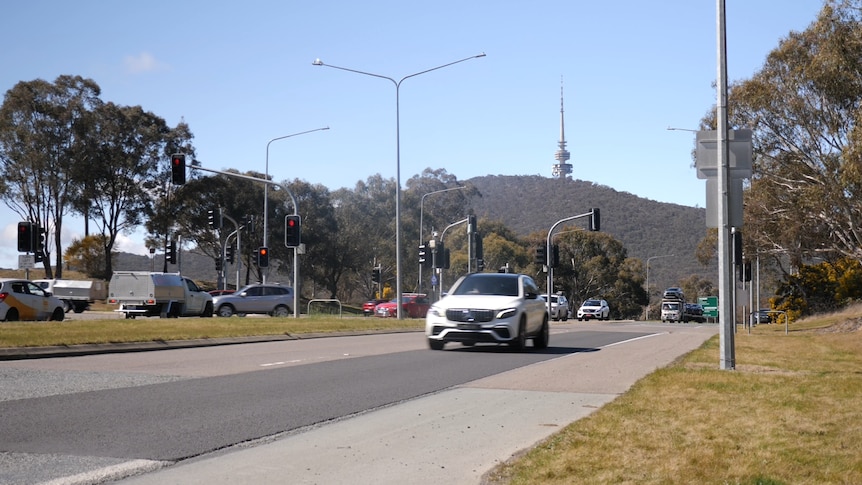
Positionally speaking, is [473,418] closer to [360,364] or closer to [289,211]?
[360,364]

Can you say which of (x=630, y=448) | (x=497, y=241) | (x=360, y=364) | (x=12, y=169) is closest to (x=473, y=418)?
(x=630, y=448)

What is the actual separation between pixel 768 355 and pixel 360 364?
8758 millimetres

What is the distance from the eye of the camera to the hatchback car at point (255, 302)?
48.3 metres

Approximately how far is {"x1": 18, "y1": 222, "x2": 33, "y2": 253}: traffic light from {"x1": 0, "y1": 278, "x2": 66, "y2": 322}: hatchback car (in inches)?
45.1

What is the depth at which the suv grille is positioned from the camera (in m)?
20.0

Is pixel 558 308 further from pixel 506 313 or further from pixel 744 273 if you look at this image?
pixel 506 313

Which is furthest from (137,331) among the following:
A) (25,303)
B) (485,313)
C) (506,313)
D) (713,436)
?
(713,436)

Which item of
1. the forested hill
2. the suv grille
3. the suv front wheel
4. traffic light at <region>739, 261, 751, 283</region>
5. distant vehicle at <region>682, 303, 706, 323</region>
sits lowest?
distant vehicle at <region>682, 303, 706, 323</region>

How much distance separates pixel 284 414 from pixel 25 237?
26.3 metres

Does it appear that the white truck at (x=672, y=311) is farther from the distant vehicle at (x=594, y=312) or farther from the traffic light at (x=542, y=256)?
the traffic light at (x=542, y=256)

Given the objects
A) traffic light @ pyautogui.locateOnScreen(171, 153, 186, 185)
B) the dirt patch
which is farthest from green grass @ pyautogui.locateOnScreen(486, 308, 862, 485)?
the dirt patch

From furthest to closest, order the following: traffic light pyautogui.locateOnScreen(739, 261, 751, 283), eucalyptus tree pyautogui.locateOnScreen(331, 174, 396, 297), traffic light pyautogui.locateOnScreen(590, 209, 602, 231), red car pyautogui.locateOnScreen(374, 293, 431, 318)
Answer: eucalyptus tree pyautogui.locateOnScreen(331, 174, 396, 297)
red car pyautogui.locateOnScreen(374, 293, 431, 318)
traffic light pyautogui.locateOnScreen(590, 209, 602, 231)
traffic light pyautogui.locateOnScreen(739, 261, 751, 283)

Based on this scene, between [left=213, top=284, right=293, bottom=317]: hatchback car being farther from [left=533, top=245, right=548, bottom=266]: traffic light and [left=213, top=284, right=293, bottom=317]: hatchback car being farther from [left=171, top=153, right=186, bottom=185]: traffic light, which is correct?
[left=171, top=153, right=186, bottom=185]: traffic light

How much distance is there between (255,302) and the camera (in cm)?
4841
